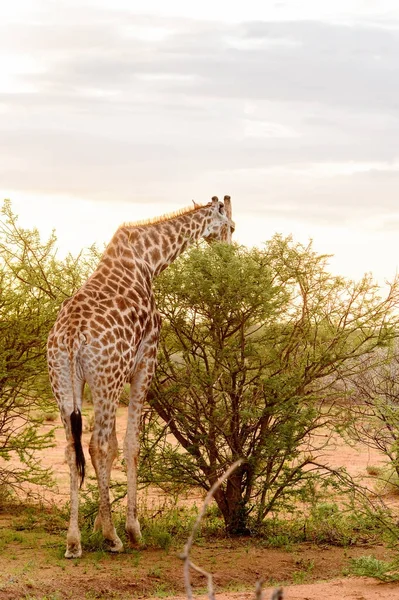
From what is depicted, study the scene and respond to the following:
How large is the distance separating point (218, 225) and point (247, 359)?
5.86ft

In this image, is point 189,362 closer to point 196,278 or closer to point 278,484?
point 196,278

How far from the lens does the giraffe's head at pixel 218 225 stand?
1105cm

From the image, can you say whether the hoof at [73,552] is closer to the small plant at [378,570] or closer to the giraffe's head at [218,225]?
the small plant at [378,570]

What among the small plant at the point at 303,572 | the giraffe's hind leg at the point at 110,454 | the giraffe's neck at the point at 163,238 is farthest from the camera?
the giraffe's neck at the point at 163,238

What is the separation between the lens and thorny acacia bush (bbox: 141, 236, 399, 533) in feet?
32.3

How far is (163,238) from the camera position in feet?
34.0

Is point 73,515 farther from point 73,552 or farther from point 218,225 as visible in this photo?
point 218,225

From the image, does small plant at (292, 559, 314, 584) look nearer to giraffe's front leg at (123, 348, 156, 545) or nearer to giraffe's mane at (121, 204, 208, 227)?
giraffe's front leg at (123, 348, 156, 545)

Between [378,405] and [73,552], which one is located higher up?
[378,405]

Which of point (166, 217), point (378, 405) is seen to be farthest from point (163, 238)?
point (378, 405)

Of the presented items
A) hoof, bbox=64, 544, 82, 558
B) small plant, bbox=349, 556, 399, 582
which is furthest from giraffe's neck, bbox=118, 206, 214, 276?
small plant, bbox=349, 556, 399, 582

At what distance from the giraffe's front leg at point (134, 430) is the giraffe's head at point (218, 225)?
2134mm

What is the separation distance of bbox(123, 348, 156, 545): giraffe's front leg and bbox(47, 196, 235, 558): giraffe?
0.01m

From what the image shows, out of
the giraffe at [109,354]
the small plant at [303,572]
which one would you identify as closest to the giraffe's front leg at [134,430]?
the giraffe at [109,354]
